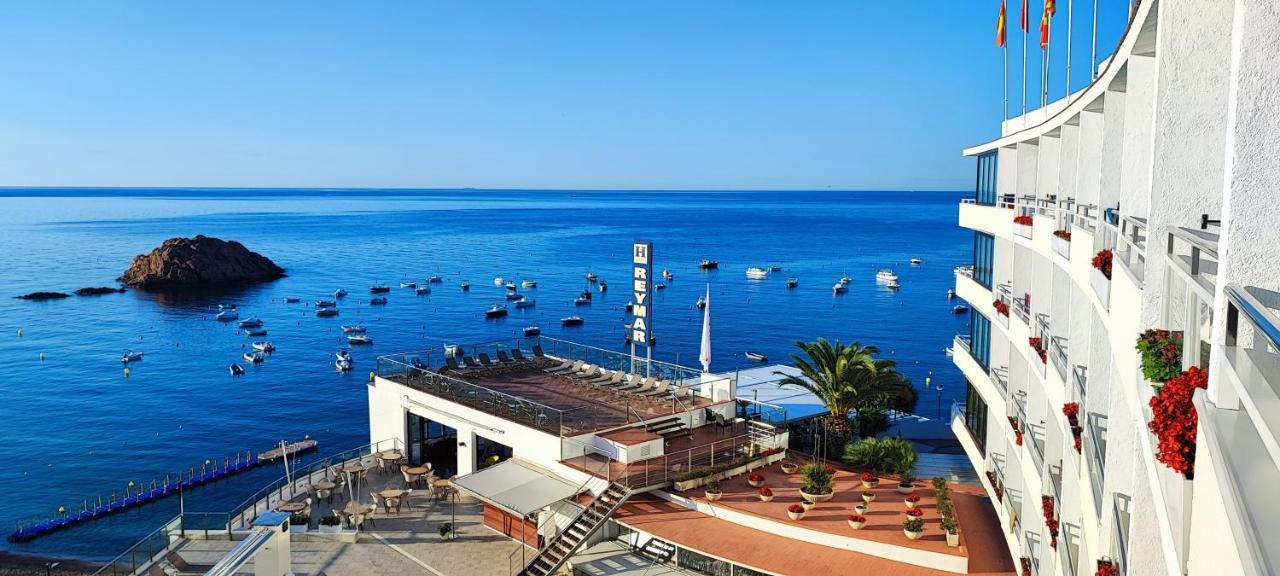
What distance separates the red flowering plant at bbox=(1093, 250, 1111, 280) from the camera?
39.8ft

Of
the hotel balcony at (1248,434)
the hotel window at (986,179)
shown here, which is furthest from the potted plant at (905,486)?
the hotel balcony at (1248,434)

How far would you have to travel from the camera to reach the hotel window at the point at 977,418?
27.1 m

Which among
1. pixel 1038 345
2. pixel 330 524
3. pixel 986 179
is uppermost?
pixel 986 179

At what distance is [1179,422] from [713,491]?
2236 centimetres

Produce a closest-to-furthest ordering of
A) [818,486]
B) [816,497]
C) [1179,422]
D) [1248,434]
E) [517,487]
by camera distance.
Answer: [1248,434], [1179,422], [816,497], [818,486], [517,487]

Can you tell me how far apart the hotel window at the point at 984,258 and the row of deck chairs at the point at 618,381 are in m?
12.2

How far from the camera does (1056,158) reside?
22438 mm

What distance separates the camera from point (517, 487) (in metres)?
28.9

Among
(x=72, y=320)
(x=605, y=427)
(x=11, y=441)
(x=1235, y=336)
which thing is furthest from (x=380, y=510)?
(x=72, y=320)

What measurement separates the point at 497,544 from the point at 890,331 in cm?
6931

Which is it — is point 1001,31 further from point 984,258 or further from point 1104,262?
point 1104,262

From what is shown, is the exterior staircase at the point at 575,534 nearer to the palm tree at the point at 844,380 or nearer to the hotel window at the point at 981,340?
→ the hotel window at the point at 981,340

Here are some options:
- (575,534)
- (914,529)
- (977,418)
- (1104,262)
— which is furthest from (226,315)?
(1104,262)

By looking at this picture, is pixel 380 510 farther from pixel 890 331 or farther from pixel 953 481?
pixel 890 331
